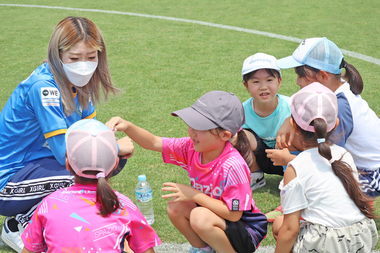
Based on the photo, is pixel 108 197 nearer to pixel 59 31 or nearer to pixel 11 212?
pixel 11 212

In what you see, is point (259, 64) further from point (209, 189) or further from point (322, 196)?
point (322, 196)

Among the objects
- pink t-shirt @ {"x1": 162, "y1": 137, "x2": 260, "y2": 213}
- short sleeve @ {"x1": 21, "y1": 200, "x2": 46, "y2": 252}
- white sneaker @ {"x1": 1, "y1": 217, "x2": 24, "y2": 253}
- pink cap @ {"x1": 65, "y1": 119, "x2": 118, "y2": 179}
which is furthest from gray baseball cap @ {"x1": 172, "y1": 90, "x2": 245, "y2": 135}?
white sneaker @ {"x1": 1, "y1": 217, "x2": 24, "y2": 253}

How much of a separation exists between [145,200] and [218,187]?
105 cm

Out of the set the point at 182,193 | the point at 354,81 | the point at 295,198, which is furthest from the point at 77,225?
the point at 354,81

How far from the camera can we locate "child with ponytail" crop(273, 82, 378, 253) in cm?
213

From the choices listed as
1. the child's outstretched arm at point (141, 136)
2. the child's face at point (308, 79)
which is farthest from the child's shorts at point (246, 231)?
the child's face at point (308, 79)

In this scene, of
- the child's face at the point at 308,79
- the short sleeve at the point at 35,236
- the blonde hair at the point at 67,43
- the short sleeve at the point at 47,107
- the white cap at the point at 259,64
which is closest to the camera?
the short sleeve at the point at 35,236

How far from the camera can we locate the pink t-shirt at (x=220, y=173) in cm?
237

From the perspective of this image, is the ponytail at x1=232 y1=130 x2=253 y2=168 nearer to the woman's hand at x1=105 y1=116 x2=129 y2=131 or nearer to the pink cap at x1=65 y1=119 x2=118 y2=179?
the woman's hand at x1=105 y1=116 x2=129 y2=131

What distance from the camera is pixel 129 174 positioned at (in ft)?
12.7

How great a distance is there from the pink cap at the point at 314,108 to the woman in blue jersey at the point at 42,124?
5.12 feet

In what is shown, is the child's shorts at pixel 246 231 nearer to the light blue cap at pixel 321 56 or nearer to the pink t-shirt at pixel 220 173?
the pink t-shirt at pixel 220 173

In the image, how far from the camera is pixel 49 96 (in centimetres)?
277

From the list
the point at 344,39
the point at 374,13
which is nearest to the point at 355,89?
the point at 344,39
